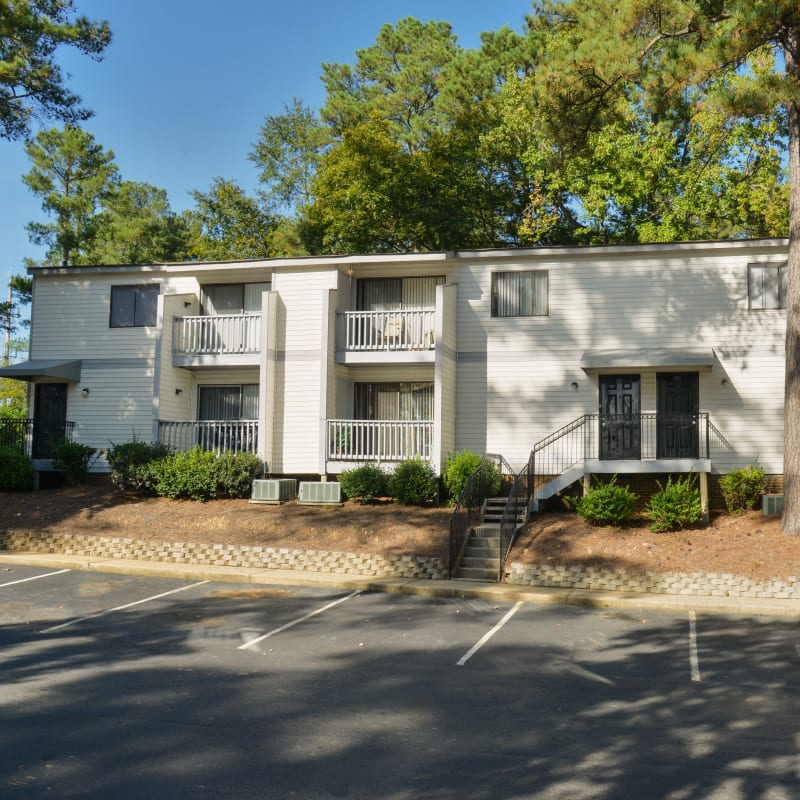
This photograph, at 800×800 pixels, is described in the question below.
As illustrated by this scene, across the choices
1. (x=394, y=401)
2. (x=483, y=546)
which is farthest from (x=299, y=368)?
(x=483, y=546)

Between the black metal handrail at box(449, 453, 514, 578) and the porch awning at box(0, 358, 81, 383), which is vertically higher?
the porch awning at box(0, 358, 81, 383)

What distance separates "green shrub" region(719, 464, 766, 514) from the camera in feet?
65.3

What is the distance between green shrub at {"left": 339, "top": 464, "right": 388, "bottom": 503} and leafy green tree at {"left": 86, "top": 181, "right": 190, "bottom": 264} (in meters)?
31.8

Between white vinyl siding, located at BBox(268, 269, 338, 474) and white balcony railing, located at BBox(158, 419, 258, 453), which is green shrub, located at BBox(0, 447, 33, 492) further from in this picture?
white vinyl siding, located at BBox(268, 269, 338, 474)

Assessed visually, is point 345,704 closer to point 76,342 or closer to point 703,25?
point 703,25

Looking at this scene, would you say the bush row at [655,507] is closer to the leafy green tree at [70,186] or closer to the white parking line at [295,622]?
the white parking line at [295,622]

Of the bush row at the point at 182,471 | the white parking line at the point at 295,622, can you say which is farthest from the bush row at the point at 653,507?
the bush row at the point at 182,471

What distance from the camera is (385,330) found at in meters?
23.2

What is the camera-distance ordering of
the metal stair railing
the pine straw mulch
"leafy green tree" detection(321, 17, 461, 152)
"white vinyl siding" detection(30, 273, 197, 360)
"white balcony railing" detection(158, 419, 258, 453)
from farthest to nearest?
"leafy green tree" detection(321, 17, 461, 152)
"white vinyl siding" detection(30, 273, 197, 360)
"white balcony railing" detection(158, 419, 258, 453)
the metal stair railing
the pine straw mulch

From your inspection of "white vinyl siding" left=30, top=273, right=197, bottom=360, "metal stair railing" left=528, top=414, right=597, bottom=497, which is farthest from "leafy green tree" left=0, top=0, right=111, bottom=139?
"metal stair railing" left=528, top=414, right=597, bottom=497

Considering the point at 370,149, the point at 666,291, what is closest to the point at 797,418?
the point at 666,291

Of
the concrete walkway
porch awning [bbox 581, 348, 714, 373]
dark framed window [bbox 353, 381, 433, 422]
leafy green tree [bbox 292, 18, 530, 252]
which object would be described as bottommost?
the concrete walkway

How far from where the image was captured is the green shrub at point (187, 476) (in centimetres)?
2169

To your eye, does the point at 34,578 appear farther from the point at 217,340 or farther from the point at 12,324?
the point at 12,324
